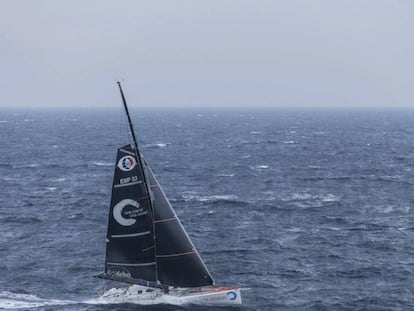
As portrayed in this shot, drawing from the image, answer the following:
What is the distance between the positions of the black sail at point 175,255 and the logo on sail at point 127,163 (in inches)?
153

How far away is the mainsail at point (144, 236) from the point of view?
39472 mm

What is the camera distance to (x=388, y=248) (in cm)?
5909

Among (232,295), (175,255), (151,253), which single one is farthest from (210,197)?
(151,253)

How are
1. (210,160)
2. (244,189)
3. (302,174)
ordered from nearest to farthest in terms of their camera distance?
(244,189) → (302,174) → (210,160)

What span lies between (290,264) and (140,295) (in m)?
17.4

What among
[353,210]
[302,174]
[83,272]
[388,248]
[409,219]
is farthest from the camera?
[302,174]

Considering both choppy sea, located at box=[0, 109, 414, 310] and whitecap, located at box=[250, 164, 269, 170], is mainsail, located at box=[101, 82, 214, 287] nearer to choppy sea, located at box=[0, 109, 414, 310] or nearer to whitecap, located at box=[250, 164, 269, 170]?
choppy sea, located at box=[0, 109, 414, 310]

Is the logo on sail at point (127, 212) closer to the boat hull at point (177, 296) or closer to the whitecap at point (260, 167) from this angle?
the boat hull at point (177, 296)

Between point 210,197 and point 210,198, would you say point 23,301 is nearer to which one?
point 210,198

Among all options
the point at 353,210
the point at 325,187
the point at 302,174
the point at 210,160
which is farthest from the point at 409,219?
the point at 210,160

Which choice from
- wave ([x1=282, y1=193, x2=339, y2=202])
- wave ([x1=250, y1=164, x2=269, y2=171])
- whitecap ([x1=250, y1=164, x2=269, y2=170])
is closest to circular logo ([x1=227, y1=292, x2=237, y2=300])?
wave ([x1=282, y1=193, x2=339, y2=202])

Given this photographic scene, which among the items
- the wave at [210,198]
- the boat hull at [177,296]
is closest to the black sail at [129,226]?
the boat hull at [177,296]

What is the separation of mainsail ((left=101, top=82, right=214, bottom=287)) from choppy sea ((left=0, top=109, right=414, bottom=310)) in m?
2.37

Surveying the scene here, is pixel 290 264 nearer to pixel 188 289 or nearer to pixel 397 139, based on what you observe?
pixel 188 289
